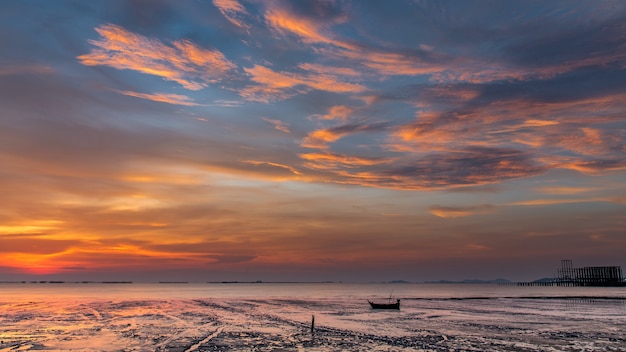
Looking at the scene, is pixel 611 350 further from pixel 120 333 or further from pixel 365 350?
pixel 120 333

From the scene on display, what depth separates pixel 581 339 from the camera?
45469mm

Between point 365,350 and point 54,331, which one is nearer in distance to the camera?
point 365,350

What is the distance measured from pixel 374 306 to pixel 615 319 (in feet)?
131

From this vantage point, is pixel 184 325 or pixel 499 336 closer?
pixel 499 336

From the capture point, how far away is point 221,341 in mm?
43469

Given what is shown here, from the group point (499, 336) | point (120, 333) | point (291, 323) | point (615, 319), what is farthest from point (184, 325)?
point (615, 319)

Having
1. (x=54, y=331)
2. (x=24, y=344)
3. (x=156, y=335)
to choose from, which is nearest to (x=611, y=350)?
(x=156, y=335)

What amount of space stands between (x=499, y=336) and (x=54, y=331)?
45.9 metres

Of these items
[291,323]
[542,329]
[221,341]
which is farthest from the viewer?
[291,323]

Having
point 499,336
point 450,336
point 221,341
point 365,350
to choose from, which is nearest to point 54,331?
point 221,341

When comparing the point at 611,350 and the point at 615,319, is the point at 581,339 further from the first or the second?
the point at 615,319

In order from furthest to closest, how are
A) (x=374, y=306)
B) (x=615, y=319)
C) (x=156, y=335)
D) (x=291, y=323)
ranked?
1. (x=374, y=306)
2. (x=615, y=319)
3. (x=291, y=323)
4. (x=156, y=335)

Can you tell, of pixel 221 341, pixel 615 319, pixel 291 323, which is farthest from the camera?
pixel 615 319

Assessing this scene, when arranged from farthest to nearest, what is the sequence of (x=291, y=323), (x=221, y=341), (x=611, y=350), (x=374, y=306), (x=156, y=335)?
(x=374, y=306) → (x=291, y=323) → (x=156, y=335) → (x=221, y=341) → (x=611, y=350)
